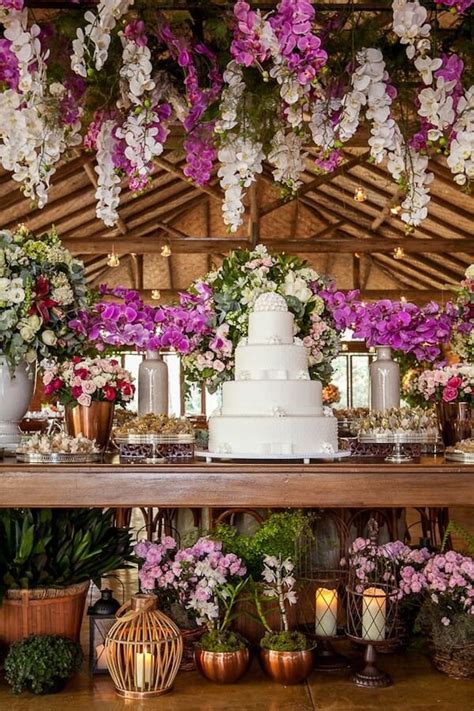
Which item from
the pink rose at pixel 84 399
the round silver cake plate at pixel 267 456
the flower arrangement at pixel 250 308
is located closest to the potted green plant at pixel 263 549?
the round silver cake plate at pixel 267 456

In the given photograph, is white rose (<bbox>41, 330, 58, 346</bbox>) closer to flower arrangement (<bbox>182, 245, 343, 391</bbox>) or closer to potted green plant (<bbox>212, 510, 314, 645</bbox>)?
flower arrangement (<bbox>182, 245, 343, 391</bbox>)

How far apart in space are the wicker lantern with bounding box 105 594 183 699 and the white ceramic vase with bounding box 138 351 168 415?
0.70 m

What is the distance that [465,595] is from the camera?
310 cm

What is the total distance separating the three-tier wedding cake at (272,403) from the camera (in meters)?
2.67

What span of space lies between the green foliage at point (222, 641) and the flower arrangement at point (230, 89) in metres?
1.48

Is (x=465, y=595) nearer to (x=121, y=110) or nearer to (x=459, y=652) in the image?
(x=459, y=652)

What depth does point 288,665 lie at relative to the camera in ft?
9.62

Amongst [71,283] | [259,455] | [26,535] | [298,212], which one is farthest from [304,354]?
[298,212]

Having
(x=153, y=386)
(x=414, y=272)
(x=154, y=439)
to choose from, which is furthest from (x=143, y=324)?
(x=414, y=272)

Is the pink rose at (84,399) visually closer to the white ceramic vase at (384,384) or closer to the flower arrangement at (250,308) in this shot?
the flower arrangement at (250,308)

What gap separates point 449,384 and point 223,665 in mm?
1300

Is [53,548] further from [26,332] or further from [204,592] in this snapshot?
[26,332]

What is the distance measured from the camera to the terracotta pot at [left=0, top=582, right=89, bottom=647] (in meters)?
3.04

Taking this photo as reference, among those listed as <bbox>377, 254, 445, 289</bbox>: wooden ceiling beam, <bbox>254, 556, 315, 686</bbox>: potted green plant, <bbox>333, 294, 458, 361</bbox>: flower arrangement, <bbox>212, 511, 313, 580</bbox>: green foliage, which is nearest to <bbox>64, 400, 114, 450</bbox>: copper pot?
<bbox>212, 511, 313, 580</bbox>: green foliage
